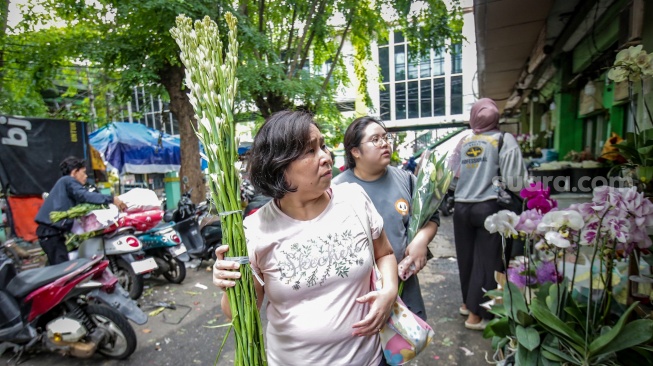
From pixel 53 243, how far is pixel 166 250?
1244 mm

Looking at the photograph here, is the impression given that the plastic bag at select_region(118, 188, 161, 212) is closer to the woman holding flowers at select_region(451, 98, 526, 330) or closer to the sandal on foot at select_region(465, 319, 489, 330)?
the woman holding flowers at select_region(451, 98, 526, 330)

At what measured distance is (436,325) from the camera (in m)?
3.29

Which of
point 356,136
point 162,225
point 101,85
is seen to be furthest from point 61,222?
point 101,85

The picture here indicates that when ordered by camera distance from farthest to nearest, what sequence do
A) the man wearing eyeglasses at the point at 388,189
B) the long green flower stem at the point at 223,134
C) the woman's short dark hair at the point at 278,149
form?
the man wearing eyeglasses at the point at 388,189 → the woman's short dark hair at the point at 278,149 → the long green flower stem at the point at 223,134

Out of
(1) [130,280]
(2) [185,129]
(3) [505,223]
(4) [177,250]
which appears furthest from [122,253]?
(3) [505,223]

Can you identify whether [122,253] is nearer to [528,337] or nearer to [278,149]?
[278,149]

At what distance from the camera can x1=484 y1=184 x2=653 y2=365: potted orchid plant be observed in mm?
1385

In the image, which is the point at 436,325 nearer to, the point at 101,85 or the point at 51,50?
the point at 51,50

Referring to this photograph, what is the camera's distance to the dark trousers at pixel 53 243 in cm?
425

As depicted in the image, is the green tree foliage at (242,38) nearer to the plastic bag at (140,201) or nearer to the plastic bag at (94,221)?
the plastic bag at (140,201)

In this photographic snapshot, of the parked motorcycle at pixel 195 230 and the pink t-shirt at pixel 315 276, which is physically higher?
the pink t-shirt at pixel 315 276

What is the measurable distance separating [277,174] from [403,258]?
35.3 inches

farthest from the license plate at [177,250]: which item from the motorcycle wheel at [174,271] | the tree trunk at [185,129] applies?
the tree trunk at [185,129]

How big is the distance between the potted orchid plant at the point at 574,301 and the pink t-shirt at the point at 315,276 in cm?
77
